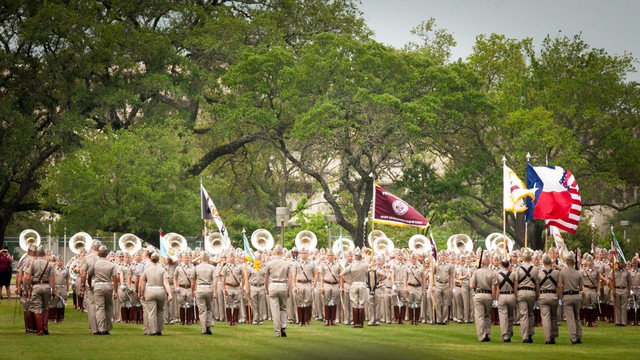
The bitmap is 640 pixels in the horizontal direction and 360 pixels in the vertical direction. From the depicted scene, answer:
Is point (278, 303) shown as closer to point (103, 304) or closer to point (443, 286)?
point (103, 304)

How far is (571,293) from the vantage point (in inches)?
961

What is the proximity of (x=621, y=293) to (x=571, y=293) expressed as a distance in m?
8.05

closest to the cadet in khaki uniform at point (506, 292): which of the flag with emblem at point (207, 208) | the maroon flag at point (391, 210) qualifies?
the maroon flag at point (391, 210)

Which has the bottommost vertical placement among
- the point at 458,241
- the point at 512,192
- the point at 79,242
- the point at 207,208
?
the point at 458,241

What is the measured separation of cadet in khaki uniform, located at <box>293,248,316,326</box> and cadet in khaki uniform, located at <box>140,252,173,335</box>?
5.87m

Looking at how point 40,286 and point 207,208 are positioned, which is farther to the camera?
point 207,208

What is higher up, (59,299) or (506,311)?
(59,299)

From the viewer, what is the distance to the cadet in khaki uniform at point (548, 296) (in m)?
24.3

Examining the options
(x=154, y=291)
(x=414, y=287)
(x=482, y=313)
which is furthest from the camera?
(x=414, y=287)

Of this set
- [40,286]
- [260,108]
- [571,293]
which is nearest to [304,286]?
[40,286]

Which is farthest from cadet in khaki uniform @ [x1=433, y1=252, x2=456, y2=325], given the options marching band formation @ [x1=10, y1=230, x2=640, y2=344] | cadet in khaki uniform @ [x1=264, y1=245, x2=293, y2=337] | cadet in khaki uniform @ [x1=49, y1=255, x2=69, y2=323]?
cadet in khaki uniform @ [x1=49, y1=255, x2=69, y2=323]

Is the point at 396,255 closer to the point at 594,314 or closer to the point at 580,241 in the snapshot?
the point at 594,314

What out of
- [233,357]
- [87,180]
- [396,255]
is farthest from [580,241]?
[233,357]

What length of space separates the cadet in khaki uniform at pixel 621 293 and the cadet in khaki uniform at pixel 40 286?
15.7 metres
